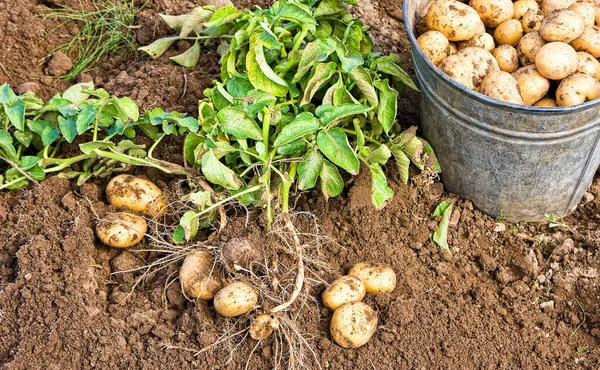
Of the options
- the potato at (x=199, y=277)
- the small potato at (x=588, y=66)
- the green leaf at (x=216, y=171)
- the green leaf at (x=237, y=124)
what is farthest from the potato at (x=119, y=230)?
the small potato at (x=588, y=66)

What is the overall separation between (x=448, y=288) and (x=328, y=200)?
0.54m

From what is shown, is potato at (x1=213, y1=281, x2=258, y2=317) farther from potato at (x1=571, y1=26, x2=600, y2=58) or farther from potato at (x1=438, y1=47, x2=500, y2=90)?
potato at (x1=571, y1=26, x2=600, y2=58)

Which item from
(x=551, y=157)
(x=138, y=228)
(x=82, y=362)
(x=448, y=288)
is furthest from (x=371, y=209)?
(x=82, y=362)

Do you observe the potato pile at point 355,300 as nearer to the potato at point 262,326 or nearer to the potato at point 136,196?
the potato at point 262,326

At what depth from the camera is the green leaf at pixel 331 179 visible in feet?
8.06

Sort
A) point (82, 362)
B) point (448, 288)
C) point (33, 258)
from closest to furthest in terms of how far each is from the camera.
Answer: point (82, 362) < point (33, 258) < point (448, 288)

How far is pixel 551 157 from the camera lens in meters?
2.47

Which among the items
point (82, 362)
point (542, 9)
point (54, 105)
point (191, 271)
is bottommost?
point (82, 362)

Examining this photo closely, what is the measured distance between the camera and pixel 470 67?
97.3 inches

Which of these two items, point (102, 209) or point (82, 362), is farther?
point (102, 209)

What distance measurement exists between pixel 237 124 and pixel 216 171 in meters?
0.17

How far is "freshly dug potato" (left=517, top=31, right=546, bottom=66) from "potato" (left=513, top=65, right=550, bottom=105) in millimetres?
96

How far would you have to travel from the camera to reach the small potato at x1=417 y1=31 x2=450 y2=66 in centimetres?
255

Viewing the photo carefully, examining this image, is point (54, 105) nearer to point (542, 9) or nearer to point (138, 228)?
point (138, 228)
